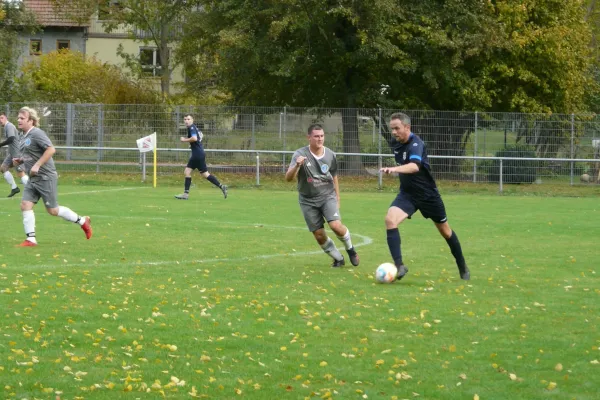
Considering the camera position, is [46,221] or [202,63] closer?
[46,221]

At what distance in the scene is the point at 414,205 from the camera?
11.5m

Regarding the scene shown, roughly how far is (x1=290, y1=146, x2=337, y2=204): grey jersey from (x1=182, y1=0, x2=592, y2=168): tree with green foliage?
19368 mm

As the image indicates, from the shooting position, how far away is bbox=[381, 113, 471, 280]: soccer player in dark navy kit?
36.5ft

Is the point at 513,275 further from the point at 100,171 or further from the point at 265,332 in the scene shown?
the point at 100,171

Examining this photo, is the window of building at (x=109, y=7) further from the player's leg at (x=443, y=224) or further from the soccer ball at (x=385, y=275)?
the soccer ball at (x=385, y=275)

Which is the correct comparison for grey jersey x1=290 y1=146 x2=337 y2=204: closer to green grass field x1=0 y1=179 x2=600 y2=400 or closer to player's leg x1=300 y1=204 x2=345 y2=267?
player's leg x1=300 y1=204 x2=345 y2=267

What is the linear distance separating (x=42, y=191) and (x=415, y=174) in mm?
5506

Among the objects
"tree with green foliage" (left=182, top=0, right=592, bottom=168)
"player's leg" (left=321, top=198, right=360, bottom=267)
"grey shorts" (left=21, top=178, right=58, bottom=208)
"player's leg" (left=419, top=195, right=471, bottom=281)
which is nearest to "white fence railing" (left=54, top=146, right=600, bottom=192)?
"tree with green foliage" (left=182, top=0, right=592, bottom=168)

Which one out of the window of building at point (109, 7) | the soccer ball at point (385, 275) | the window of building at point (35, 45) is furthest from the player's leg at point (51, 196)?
the window of building at point (35, 45)

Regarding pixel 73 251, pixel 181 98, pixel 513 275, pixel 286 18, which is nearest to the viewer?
pixel 513 275

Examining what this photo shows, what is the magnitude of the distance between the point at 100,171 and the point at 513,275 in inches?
895

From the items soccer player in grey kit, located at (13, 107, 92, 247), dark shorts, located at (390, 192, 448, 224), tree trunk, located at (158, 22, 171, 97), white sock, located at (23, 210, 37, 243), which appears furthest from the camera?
tree trunk, located at (158, 22, 171, 97)

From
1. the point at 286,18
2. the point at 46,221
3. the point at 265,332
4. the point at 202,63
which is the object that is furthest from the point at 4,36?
the point at 265,332

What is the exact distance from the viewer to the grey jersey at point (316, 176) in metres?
12.4
